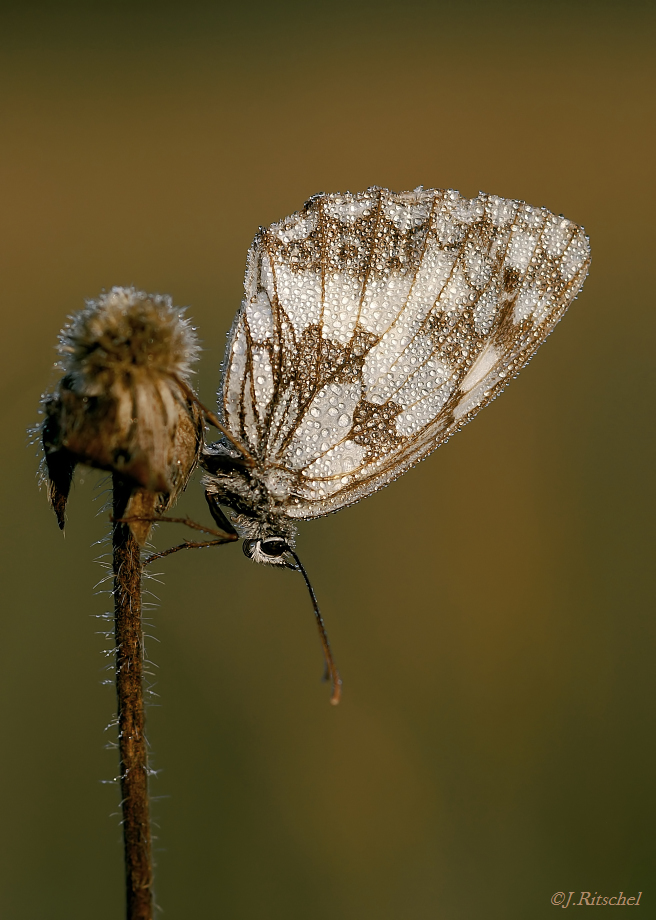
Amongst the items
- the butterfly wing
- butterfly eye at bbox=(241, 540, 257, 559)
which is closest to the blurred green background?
butterfly eye at bbox=(241, 540, 257, 559)

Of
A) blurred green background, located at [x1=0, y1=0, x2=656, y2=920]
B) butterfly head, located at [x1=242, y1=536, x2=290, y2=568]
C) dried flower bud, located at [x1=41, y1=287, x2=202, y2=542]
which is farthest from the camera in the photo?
blurred green background, located at [x1=0, y1=0, x2=656, y2=920]

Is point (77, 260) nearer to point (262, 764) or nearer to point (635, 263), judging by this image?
point (262, 764)

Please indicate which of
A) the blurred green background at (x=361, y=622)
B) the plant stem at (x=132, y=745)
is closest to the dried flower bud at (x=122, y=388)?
the plant stem at (x=132, y=745)

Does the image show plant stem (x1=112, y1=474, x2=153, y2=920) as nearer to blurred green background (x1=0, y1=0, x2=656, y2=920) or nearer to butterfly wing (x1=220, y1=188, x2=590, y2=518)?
blurred green background (x1=0, y1=0, x2=656, y2=920)

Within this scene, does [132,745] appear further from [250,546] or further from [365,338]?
[365,338]

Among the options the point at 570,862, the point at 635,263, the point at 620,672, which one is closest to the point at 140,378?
the point at 570,862

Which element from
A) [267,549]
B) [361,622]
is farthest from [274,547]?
[361,622]

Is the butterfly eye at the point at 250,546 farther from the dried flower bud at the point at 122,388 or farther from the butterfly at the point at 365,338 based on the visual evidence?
the dried flower bud at the point at 122,388

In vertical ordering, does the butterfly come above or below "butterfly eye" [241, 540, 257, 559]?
above
